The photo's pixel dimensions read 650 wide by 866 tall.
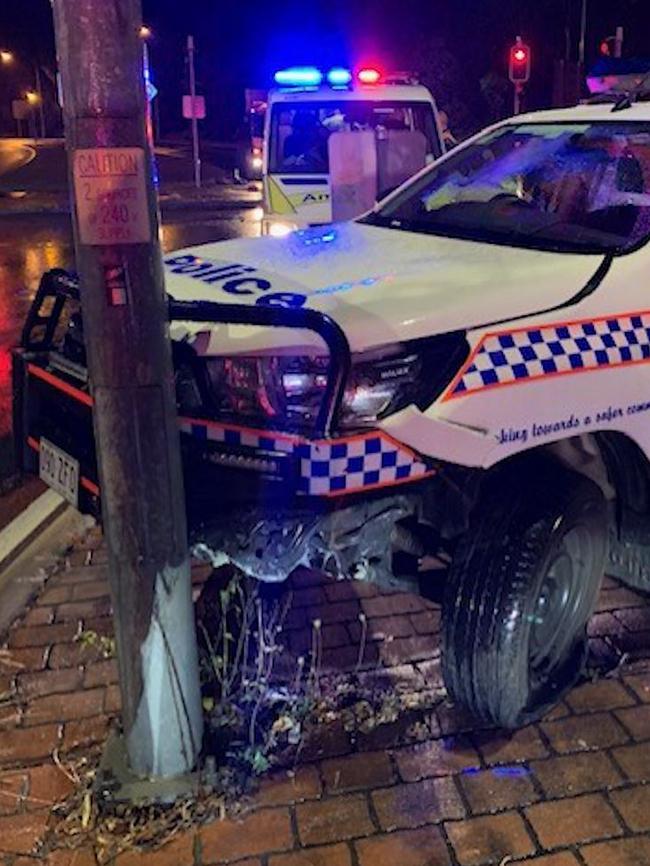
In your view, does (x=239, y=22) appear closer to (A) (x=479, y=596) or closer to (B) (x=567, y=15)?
(B) (x=567, y=15)

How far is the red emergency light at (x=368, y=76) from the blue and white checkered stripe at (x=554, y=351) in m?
8.61

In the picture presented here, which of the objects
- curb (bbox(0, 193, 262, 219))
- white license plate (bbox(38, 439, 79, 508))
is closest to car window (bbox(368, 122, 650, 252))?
white license plate (bbox(38, 439, 79, 508))

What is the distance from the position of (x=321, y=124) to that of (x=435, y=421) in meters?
8.31

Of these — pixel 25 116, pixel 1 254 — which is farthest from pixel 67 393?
pixel 25 116

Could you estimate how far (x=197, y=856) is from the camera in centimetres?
281

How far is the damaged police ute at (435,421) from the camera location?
2939 millimetres

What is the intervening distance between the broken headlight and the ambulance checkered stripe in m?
0.06

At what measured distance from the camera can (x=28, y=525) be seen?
4.84m

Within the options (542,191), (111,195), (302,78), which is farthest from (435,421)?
(302,78)

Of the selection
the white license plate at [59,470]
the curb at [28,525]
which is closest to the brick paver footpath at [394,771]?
the curb at [28,525]

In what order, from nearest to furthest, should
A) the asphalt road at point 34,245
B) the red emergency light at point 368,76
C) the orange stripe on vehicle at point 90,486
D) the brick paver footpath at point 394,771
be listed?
the brick paver footpath at point 394,771 < the orange stripe on vehicle at point 90,486 < the asphalt road at point 34,245 < the red emergency light at point 368,76

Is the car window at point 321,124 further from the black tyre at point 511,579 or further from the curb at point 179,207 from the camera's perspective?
the curb at point 179,207

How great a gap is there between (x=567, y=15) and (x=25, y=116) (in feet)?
136

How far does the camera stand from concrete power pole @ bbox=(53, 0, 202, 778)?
8.29 feet
